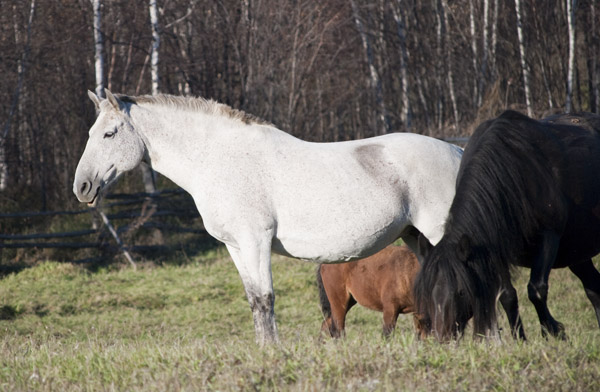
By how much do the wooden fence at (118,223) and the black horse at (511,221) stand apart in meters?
8.09

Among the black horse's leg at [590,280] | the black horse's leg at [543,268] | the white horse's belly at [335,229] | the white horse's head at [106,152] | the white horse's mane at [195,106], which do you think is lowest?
the black horse's leg at [590,280]

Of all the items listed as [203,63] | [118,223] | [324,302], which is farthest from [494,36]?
[324,302]

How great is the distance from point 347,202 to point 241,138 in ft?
2.87

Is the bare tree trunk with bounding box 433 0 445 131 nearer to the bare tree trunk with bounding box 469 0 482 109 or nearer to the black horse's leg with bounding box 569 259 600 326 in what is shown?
the bare tree trunk with bounding box 469 0 482 109

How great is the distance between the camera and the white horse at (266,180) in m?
4.56

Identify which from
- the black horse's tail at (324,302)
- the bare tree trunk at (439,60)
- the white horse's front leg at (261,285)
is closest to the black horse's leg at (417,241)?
the white horse's front leg at (261,285)

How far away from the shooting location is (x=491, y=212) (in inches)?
171

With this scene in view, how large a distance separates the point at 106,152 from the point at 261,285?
1.42 meters

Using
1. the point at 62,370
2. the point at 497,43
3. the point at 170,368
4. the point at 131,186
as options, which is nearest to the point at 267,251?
the point at 170,368

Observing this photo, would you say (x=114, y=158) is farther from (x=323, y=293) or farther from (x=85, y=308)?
(x=85, y=308)

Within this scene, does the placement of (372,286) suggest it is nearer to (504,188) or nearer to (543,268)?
(543,268)

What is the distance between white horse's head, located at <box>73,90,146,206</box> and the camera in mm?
4645

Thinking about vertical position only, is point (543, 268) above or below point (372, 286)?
above

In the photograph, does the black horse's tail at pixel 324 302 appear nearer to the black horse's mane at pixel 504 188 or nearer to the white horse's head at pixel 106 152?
the black horse's mane at pixel 504 188
